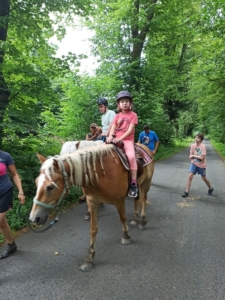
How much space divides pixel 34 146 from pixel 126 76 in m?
8.62

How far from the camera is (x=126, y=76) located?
13.4m

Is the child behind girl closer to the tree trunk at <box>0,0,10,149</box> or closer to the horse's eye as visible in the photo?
the horse's eye

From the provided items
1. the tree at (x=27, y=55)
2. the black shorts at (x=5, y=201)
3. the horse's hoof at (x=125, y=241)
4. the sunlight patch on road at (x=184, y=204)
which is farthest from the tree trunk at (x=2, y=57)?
the sunlight patch on road at (x=184, y=204)

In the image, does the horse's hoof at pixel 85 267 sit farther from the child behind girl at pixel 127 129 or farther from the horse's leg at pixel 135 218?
the horse's leg at pixel 135 218

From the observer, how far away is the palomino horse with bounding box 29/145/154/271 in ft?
7.82

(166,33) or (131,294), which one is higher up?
(166,33)

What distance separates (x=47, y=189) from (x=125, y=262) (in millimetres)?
1748

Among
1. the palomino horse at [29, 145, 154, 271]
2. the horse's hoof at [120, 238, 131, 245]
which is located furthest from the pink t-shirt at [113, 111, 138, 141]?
the horse's hoof at [120, 238, 131, 245]

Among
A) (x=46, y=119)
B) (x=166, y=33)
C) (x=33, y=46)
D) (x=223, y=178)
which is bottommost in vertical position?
(x=223, y=178)

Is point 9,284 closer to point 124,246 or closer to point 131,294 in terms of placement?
point 131,294

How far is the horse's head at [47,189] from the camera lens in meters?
2.36

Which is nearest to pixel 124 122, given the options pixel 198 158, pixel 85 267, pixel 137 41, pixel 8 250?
pixel 85 267

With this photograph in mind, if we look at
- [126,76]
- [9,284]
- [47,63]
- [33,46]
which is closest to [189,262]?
[9,284]

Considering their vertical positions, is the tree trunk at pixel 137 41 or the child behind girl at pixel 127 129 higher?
the tree trunk at pixel 137 41
